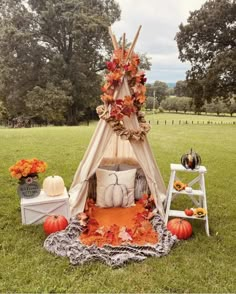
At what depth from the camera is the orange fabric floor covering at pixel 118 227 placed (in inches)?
147

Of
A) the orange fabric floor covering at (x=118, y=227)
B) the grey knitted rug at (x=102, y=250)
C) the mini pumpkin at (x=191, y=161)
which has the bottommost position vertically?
the grey knitted rug at (x=102, y=250)

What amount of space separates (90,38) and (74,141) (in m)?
12.0

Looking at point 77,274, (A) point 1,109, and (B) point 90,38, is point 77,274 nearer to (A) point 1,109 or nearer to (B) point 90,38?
(B) point 90,38

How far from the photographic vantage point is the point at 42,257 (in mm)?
3426

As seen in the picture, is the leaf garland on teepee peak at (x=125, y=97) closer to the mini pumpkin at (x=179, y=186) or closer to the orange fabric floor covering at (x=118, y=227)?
the mini pumpkin at (x=179, y=186)

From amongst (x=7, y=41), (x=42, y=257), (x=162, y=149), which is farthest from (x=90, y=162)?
(x=7, y=41)

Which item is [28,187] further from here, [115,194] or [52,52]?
[52,52]

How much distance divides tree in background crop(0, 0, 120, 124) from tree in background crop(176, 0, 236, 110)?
586 cm

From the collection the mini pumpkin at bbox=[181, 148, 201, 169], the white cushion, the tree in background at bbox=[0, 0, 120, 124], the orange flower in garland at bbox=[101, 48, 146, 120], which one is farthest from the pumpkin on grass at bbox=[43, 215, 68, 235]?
the tree in background at bbox=[0, 0, 120, 124]

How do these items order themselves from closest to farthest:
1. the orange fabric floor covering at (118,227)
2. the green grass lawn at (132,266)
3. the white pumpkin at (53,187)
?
1. the green grass lawn at (132,266)
2. the orange fabric floor covering at (118,227)
3. the white pumpkin at (53,187)

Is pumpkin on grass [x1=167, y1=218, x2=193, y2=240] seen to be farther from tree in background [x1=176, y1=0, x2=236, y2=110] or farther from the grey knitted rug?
tree in background [x1=176, y1=0, x2=236, y2=110]

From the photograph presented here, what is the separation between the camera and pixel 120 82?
4340 mm

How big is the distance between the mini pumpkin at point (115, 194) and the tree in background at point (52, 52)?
15704 mm

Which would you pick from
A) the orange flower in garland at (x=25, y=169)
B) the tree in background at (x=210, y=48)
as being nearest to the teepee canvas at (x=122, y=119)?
the orange flower in garland at (x=25, y=169)
